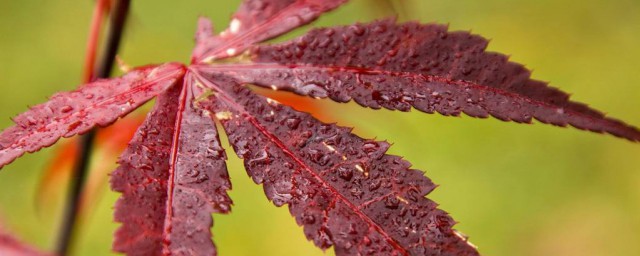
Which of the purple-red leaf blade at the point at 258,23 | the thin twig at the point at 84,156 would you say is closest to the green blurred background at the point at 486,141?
the thin twig at the point at 84,156

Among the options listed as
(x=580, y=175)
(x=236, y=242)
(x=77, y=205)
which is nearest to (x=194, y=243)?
(x=77, y=205)

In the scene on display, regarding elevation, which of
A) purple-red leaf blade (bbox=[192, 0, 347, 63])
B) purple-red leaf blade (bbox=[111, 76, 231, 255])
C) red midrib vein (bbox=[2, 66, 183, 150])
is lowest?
purple-red leaf blade (bbox=[111, 76, 231, 255])

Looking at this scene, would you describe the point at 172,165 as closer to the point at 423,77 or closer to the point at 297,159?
the point at 297,159

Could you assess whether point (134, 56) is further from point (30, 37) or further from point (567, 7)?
point (567, 7)

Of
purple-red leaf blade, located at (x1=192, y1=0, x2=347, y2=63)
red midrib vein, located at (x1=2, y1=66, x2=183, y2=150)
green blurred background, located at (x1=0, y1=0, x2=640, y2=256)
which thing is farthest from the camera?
green blurred background, located at (x1=0, y1=0, x2=640, y2=256)

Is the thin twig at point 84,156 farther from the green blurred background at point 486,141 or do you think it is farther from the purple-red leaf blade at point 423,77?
the green blurred background at point 486,141

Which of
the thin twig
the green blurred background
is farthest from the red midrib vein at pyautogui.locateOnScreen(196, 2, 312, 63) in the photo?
the green blurred background

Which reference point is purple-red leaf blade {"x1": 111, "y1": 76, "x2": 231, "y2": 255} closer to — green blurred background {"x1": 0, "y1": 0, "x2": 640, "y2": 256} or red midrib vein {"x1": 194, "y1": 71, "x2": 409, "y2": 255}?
red midrib vein {"x1": 194, "y1": 71, "x2": 409, "y2": 255}
